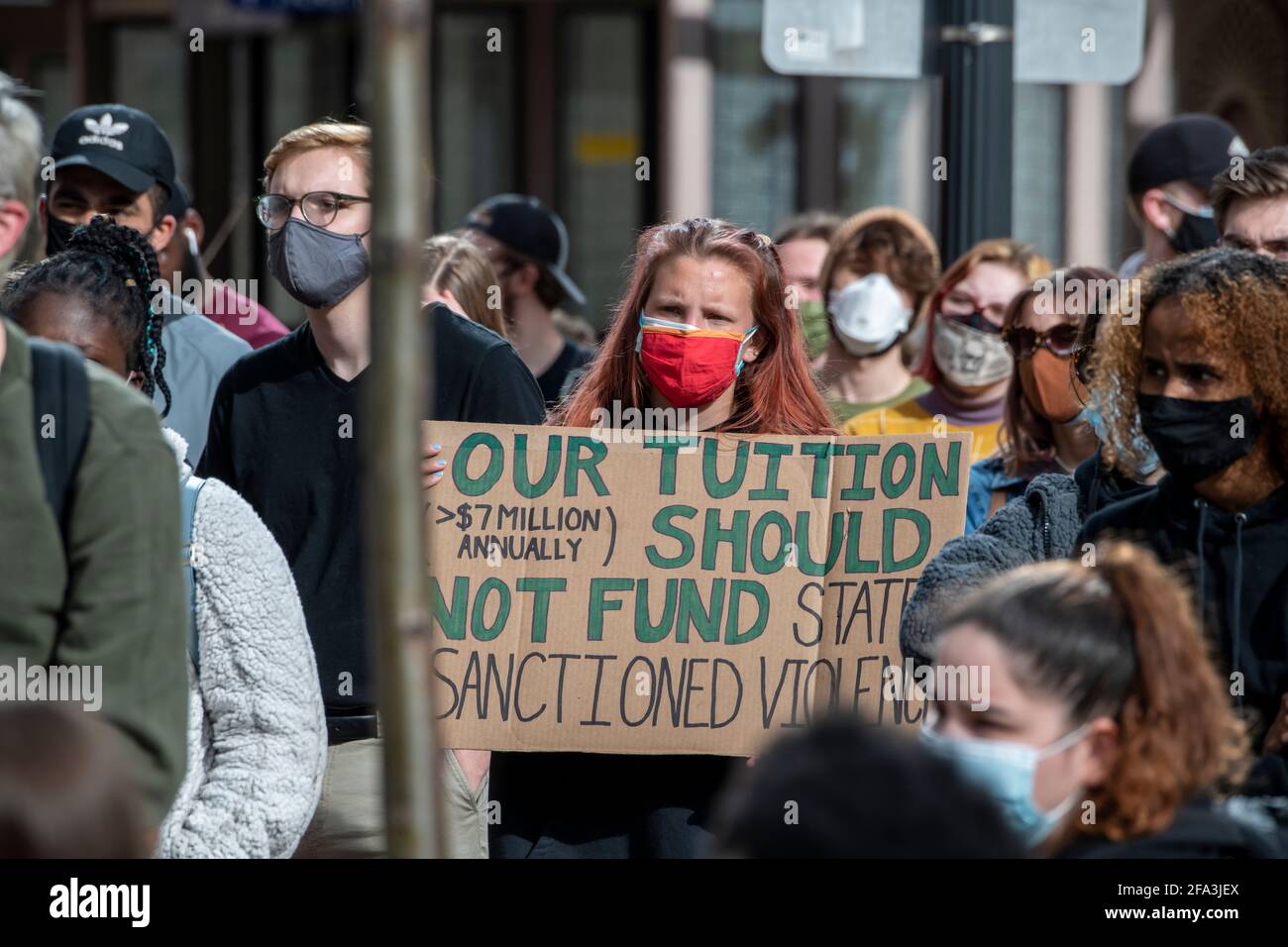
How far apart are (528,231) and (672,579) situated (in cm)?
328

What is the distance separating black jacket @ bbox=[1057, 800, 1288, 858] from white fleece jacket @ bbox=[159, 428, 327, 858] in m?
1.22

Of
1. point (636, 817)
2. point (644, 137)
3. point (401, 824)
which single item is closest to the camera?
point (401, 824)

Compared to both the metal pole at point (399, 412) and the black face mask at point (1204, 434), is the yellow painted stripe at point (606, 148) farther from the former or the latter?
the metal pole at point (399, 412)

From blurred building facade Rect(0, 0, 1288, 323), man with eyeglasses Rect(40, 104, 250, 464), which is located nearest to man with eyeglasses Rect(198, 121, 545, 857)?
man with eyeglasses Rect(40, 104, 250, 464)

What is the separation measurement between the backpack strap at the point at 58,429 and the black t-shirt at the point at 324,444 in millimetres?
1425

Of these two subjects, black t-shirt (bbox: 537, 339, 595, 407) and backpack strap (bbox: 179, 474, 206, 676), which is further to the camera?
black t-shirt (bbox: 537, 339, 595, 407)

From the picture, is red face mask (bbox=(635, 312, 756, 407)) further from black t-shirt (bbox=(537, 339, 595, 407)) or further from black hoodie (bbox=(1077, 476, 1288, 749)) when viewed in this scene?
black t-shirt (bbox=(537, 339, 595, 407))

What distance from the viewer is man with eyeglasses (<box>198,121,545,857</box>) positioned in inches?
153

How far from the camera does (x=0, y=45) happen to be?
13.1 meters

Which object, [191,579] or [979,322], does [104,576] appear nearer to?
[191,579]

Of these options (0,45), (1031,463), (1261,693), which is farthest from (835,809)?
(0,45)

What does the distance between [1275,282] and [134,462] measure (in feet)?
6.41

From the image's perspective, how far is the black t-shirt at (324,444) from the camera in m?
3.91
